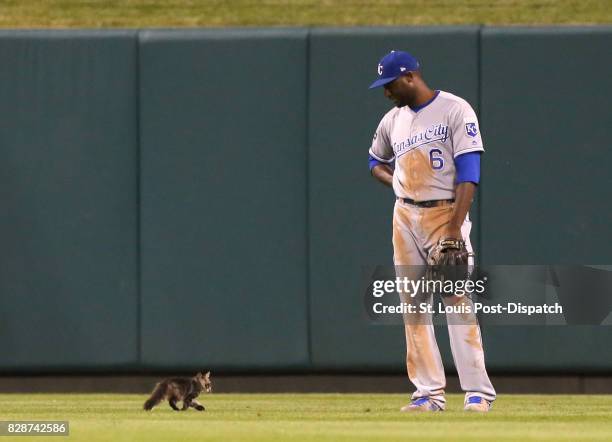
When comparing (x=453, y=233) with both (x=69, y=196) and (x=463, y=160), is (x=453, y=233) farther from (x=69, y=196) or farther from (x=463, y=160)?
(x=69, y=196)

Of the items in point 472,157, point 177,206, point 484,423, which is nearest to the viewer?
point 484,423

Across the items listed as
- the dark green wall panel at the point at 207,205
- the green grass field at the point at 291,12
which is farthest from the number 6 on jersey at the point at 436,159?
the green grass field at the point at 291,12

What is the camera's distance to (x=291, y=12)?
11805 mm

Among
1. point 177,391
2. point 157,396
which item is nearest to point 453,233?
point 177,391

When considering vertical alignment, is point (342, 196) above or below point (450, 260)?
above

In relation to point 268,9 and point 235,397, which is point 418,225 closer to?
point 235,397

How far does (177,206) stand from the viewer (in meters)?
11.4

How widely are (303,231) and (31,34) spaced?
239 cm

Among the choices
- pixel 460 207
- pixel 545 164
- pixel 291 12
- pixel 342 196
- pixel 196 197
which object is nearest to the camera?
pixel 460 207

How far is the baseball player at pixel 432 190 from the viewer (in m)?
7.98

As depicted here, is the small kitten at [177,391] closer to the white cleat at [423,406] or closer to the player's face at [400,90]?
the white cleat at [423,406]

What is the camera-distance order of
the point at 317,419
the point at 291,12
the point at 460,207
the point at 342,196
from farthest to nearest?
the point at 291,12 < the point at 342,196 < the point at 460,207 < the point at 317,419

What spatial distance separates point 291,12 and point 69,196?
2.11m

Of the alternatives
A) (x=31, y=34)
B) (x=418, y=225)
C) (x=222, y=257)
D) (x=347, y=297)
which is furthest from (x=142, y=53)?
(x=418, y=225)
